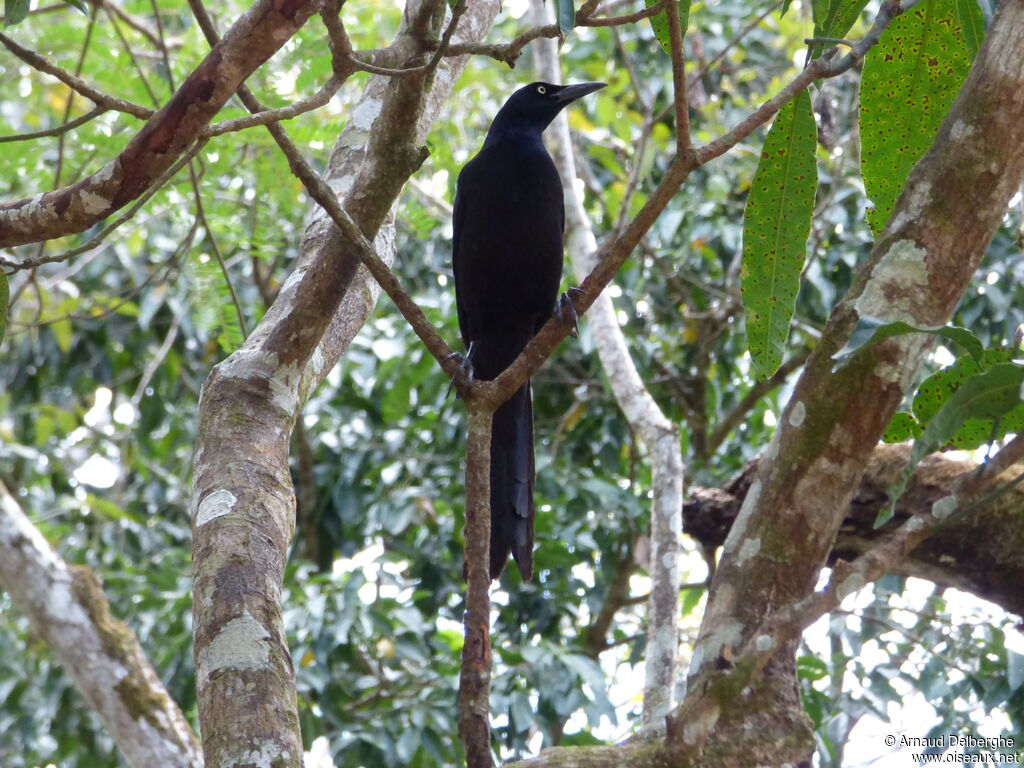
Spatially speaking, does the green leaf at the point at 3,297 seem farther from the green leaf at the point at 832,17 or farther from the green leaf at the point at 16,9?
the green leaf at the point at 832,17

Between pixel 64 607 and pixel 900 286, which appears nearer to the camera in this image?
pixel 900 286

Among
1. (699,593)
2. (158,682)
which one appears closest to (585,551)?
(699,593)

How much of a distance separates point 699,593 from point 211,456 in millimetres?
3858

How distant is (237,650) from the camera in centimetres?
153

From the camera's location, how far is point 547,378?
6.02m

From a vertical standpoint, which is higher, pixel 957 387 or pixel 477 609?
pixel 957 387

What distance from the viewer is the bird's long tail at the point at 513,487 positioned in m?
2.93

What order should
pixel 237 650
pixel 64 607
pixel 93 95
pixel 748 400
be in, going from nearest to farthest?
pixel 237 650 → pixel 93 95 → pixel 64 607 → pixel 748 400

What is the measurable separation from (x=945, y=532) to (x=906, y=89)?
1630 mm

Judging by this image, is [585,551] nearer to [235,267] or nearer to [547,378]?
[547,378]

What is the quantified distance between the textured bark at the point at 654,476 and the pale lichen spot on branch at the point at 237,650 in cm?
164

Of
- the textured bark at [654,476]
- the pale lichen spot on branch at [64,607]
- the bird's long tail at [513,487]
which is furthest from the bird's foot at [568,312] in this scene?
the pale lichen spot on branch at [64,607]

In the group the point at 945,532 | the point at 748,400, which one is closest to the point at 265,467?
the point at 945,532

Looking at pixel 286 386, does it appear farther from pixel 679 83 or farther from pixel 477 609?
pixel 679 83
